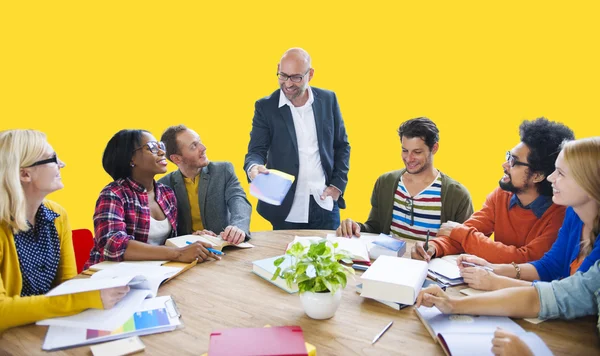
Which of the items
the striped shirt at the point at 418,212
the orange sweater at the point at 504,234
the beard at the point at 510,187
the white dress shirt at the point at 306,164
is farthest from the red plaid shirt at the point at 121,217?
the beard at the point at 510,187

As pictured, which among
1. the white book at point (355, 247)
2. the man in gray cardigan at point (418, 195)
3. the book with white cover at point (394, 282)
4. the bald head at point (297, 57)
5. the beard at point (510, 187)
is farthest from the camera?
the bald head at point (297, 57)

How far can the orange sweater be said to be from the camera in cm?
201

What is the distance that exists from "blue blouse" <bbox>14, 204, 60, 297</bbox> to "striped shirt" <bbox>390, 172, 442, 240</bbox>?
1.77 metres

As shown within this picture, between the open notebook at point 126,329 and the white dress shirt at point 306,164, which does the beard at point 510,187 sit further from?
the open notebook at point 126,329

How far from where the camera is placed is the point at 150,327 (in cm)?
142

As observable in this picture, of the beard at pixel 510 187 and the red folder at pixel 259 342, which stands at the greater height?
the beard at pixel 510 187

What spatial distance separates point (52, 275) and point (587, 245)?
7.29 feet

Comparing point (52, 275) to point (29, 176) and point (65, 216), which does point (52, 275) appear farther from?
point (29, 176)

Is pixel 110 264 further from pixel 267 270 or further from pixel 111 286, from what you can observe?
pixel 267 270

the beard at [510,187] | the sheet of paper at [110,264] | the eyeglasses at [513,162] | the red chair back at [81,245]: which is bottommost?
the red chair back at [81,245]

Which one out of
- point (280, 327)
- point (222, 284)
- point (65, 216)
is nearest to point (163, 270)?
point (222, 284)

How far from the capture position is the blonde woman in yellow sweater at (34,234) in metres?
1.50

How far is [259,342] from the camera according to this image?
129 cm

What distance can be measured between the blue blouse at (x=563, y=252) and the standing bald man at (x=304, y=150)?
5.11 feet
